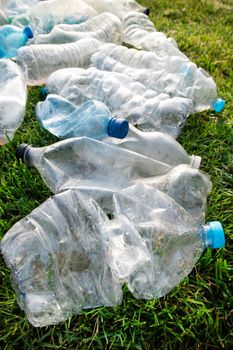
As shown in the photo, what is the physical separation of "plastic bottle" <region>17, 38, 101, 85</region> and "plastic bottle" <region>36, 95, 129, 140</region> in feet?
1.22

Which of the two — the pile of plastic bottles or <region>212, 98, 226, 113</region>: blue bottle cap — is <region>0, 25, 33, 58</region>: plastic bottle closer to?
the pile of plastic bottles

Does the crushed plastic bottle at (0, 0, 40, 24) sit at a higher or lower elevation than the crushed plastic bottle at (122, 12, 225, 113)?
lower

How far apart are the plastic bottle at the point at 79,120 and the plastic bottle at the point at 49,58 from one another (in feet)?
1.22

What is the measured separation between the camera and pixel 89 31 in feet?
7.57

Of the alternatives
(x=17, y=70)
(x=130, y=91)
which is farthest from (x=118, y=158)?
(x=17, y=70)

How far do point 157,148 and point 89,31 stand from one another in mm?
1219

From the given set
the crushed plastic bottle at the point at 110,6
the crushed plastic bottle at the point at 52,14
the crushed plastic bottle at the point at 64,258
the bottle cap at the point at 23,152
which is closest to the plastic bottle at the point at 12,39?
the crushed plastic bottle at the point at 52,14

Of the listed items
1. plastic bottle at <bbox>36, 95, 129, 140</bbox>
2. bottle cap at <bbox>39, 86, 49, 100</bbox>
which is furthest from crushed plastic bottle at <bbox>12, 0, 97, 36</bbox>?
plastic bottle at <bbox>36, 95, 129, 140</bbox>

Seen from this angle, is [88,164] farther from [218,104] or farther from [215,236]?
[218,104]

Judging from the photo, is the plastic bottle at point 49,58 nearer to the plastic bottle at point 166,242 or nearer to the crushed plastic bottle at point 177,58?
the crushed plastic bottle at point 177,58

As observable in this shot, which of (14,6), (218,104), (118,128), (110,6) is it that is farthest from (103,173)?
(14,6)

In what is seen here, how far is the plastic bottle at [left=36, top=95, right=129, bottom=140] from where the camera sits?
1341mm

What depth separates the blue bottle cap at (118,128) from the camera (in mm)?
1320

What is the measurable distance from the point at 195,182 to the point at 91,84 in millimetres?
774
